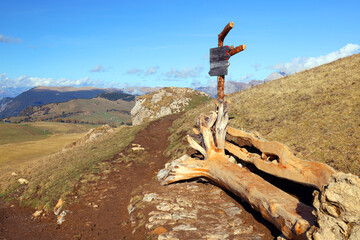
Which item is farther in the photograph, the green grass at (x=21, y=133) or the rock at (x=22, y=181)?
the green grass at (x=21, y=133)

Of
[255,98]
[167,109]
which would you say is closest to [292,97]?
[255,98]

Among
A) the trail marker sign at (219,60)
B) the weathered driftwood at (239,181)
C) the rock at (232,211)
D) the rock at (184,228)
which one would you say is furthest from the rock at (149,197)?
the trail marker sign at (219,60)

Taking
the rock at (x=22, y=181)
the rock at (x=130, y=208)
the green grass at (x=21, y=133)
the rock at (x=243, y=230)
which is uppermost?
the rock at (x=243, y=230)

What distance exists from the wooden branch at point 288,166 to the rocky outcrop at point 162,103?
42.4 m

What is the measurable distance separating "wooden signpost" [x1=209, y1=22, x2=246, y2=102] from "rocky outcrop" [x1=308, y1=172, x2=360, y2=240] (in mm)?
9337

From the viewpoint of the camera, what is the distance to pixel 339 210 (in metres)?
5.20

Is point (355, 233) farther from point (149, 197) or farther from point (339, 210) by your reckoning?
point (149, 197)

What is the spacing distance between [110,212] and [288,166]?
8.96 m

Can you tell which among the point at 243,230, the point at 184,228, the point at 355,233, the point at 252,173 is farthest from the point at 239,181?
the point at 355,233

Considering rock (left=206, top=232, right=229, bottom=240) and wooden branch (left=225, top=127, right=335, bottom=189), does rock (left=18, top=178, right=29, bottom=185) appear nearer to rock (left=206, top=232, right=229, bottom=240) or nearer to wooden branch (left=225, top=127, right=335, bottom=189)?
wooden branch (left=225, top=127, right=335, bottom=189)

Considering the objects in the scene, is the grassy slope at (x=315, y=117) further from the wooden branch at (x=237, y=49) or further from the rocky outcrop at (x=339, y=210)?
the wooden branch at (x=237, y=49)

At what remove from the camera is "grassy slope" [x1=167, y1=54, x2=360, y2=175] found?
Result: 11.3 m

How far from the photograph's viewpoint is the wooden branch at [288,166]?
7695 mm

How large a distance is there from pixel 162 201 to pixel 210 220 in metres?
2.77
